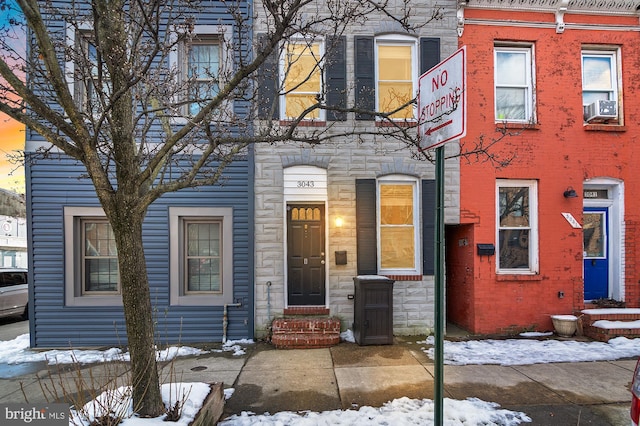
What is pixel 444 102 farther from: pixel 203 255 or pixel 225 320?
pixel 203 255

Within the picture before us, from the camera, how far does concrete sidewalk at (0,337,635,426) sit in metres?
4.25

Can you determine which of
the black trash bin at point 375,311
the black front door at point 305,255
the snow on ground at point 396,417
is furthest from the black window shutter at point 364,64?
the snow on ground at point 396,417

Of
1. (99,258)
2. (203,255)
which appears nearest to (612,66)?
(203,255)

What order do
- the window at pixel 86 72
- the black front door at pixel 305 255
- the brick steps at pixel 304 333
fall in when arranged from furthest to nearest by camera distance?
1. the black front door at pixel 305 255
2. the brick steps at pixel 304 333
3. the window at pixel 86 72

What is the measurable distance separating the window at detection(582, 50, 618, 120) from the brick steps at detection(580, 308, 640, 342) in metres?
4.57

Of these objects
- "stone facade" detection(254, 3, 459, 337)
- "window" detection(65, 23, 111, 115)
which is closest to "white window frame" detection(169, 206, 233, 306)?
"stone facade" detection(254, 3, 459, 337)

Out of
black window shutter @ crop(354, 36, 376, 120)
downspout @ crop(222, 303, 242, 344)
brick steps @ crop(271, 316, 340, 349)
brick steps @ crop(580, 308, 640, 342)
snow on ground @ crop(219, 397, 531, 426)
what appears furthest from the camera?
black window shutter @ crop(354, 36, 376, 120)

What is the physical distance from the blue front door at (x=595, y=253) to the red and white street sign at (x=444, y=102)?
724cm

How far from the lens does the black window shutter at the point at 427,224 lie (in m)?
7.29

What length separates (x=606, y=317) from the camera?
22.9 feet

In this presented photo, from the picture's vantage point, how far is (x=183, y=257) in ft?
23.3

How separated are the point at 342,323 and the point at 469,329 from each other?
283cm

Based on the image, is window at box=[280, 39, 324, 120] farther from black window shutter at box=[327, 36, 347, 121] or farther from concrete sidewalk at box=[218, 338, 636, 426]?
concrete sidewalk at box=[218, 338, 636, 426]

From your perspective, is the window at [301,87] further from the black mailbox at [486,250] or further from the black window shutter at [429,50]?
the black mailbox at [486,250]
